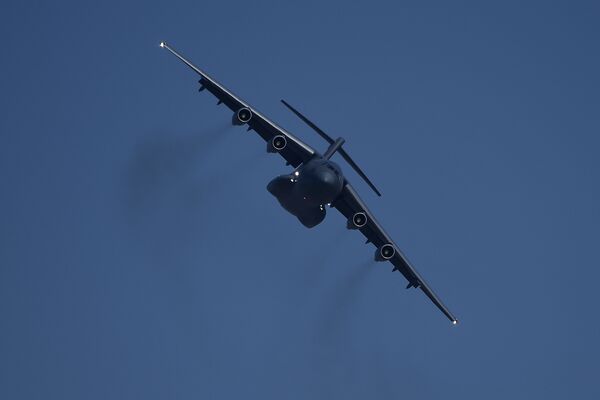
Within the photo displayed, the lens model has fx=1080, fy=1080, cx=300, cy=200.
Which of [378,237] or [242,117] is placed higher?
[378,237]

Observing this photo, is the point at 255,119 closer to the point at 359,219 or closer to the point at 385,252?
the point at 359,219

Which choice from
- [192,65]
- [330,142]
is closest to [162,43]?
[192,65]

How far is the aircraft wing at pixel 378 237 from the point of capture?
5212cm

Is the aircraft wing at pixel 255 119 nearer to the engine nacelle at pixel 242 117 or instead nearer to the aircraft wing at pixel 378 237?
the engine nacelle at pixel 242 117

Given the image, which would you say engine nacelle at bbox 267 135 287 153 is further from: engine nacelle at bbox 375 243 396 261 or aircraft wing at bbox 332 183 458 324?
engine nacelle at bbox 375 243 396 261

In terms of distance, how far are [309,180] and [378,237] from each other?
9.12 meters

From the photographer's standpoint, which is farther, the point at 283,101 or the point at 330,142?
the point at 330,142

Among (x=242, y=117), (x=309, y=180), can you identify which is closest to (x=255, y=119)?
(x=242, y=117)

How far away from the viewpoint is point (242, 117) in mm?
48812

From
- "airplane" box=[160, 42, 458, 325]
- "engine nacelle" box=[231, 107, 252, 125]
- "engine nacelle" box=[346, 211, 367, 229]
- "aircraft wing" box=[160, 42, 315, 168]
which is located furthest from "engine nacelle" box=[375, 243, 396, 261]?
"engine nacelle" box=[231, 107, 252, 125]

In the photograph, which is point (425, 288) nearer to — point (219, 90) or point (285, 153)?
point (285, 153)

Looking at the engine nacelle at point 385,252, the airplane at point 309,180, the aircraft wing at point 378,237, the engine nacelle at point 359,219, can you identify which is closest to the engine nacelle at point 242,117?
the airplane at point 309,180

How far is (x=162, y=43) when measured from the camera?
153 ft

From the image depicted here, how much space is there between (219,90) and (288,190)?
5.69m
